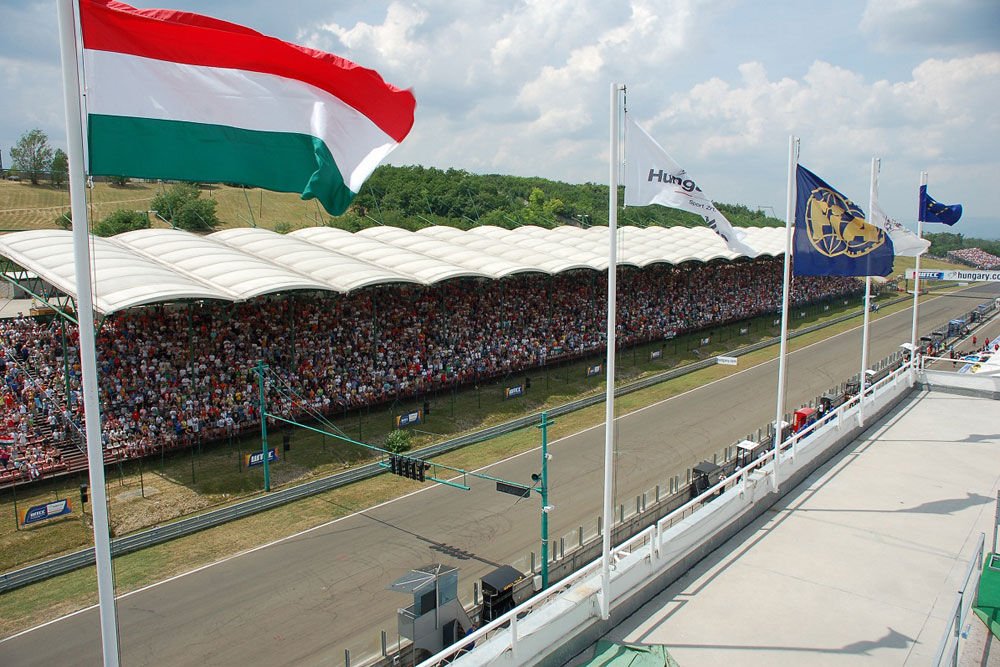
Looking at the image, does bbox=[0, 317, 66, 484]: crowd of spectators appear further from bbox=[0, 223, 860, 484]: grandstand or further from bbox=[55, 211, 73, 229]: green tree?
bbox=[55, 211, 73, 229]: green tree

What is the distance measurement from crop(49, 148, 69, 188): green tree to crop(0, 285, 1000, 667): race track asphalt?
70.6 meters

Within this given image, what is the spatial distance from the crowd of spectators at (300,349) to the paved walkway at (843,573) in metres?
18.3

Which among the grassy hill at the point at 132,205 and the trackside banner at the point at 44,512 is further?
the grassy hill at the point at 132,205

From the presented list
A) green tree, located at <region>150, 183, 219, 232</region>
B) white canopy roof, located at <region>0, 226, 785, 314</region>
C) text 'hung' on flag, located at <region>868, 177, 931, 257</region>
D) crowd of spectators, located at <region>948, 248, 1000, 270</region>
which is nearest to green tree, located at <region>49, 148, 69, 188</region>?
green tree, located at <region>150, 183, 219, 232</region>

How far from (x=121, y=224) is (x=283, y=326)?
35712 millimetres

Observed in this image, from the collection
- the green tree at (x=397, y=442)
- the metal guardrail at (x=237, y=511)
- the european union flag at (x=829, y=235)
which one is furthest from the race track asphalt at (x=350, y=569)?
the european union flag at (x=829, y=235)

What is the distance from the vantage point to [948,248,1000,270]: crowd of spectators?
135m

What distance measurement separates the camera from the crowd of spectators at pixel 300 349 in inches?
935

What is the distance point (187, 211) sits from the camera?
219 ft

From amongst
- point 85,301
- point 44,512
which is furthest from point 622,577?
point 44,512

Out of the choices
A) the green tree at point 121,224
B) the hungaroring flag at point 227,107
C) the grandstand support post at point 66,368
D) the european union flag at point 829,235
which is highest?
the green tree at point 121,224

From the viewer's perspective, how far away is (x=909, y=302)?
7681 cm

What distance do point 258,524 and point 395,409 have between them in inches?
419

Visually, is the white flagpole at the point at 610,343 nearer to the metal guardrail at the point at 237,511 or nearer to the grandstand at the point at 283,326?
the metal guardrail at the point at 237,511
